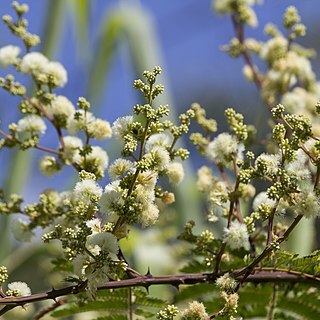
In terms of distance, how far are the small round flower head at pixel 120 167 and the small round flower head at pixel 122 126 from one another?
0.07 metres

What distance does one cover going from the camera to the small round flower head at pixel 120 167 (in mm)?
1361

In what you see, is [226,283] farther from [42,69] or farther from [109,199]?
[42,69]

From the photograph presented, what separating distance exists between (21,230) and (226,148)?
0.55 meters

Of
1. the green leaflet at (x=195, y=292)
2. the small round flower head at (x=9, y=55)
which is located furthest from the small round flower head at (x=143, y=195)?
the small round flower head at (x=9, y=55)

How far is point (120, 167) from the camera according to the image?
4.48 ft

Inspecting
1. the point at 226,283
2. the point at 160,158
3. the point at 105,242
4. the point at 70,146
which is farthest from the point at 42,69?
the point at 226,283

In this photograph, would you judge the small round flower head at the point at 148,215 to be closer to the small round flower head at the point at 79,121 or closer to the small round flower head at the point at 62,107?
the small round flower head at the point at 79,121

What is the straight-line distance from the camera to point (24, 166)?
3.50 m

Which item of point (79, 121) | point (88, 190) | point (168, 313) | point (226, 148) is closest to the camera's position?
point (168, 313)

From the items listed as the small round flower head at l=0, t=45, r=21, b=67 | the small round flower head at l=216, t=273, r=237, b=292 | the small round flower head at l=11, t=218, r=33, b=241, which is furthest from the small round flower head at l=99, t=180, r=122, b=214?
the small round flower head at l=0, t=45, r=21, b=67

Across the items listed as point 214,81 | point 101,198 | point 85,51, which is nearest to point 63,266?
point 101,198

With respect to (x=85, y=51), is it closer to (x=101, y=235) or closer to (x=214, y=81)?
(x=101, y=235)

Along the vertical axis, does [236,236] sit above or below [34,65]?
below

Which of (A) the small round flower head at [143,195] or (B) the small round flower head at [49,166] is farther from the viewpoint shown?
(B) the small round flower head at [49,166]
